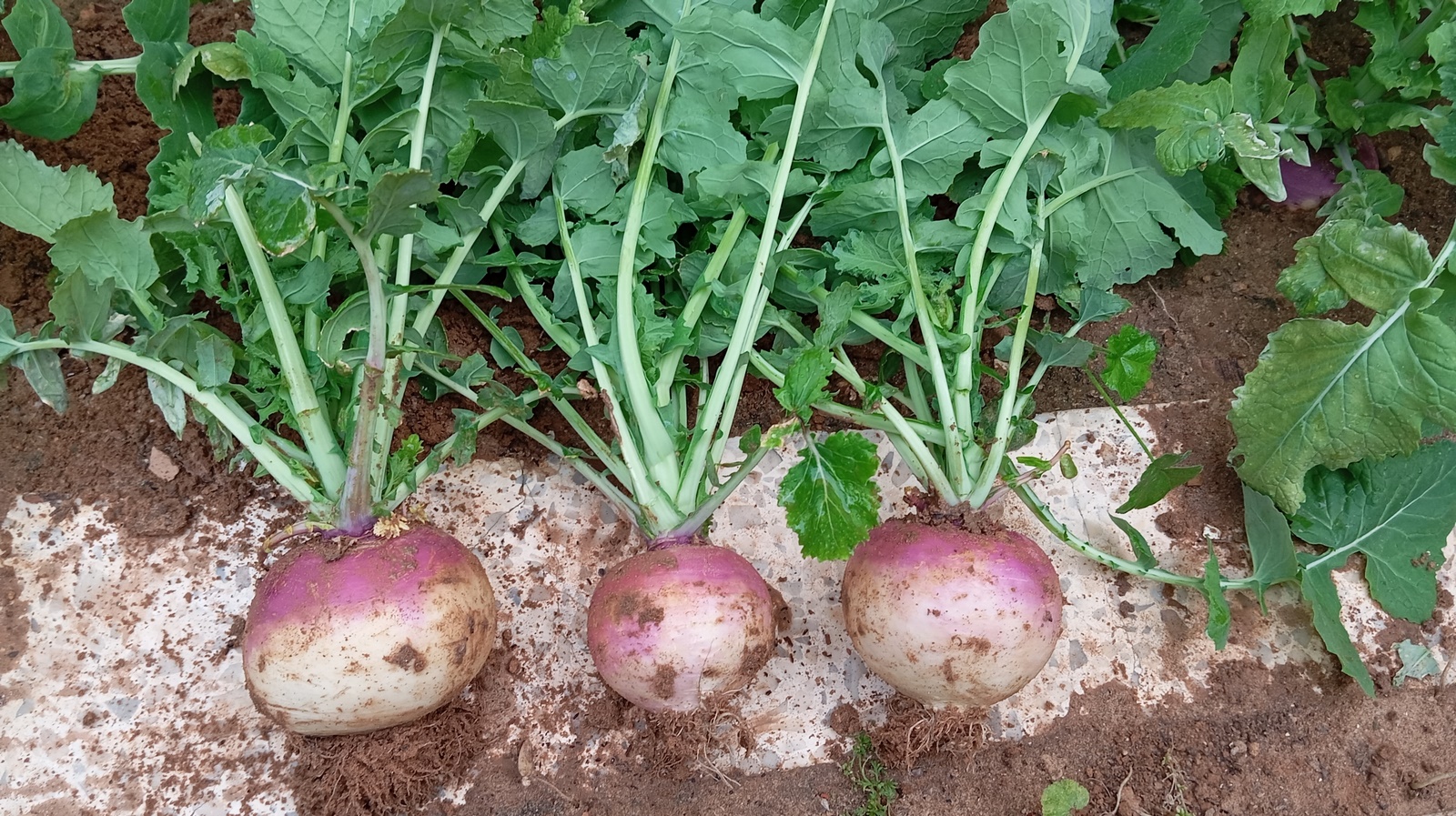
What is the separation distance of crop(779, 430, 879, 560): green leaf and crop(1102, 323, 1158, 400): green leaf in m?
0.50

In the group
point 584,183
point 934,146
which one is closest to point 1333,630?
point 934,146

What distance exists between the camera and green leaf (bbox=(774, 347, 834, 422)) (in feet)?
4.58

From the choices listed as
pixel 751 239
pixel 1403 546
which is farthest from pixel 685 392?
pixel 1403 546

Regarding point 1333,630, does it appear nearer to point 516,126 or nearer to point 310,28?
point 516,126

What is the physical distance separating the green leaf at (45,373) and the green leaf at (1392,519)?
2343 millimetres

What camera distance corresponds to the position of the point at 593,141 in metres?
1.70

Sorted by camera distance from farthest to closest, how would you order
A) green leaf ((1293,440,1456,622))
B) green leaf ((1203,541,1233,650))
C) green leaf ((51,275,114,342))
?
green leaf ((1293,440,1456,622)) → green leaf ((1203,541,1233,650)) → green leaf ((51,275,114,342))

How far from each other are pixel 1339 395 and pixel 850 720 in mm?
1078

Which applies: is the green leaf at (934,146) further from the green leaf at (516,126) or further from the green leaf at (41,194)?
the green leaf at (41,194)

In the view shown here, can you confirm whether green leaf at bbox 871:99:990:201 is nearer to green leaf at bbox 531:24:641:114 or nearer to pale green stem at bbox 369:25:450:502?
green leaf at bbox 531:24:641:114

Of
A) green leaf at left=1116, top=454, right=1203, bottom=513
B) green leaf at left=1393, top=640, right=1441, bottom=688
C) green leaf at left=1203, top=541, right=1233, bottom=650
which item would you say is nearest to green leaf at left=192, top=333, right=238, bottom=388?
green leaf at left=1116, top=454, right=1203, bottom=513

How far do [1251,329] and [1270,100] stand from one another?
50cm

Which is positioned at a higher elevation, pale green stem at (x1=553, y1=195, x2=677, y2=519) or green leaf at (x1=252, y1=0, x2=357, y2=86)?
green leaf at (x1=252, y1=0, x2=357, y2=86)

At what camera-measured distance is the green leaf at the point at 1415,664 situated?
67.4 inches
